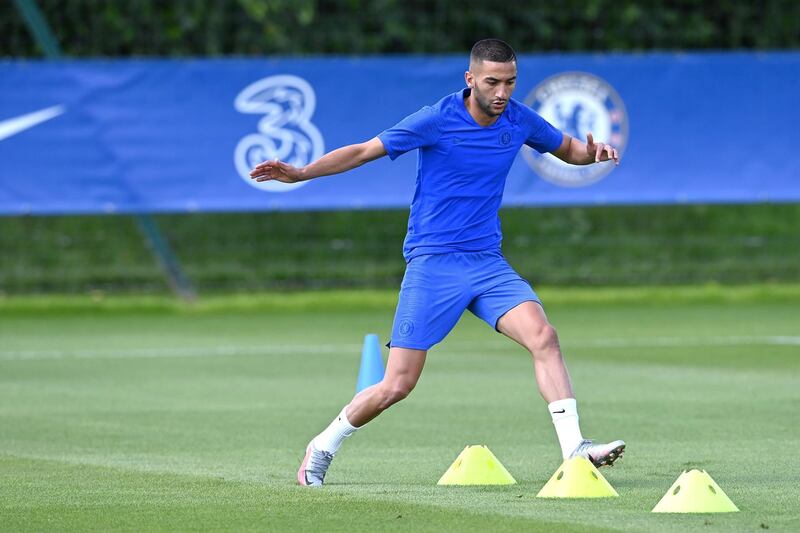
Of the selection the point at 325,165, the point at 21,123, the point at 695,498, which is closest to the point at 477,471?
the point at 695,498

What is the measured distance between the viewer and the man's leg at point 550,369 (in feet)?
28.1

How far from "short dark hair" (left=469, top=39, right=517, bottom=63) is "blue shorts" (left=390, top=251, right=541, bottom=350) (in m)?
1.03

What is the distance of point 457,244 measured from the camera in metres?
8.92

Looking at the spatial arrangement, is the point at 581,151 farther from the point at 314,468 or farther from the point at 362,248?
the point at 362,248

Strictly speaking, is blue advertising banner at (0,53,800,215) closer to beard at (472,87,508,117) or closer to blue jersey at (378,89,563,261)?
blue jersey at (378,89,563,261)

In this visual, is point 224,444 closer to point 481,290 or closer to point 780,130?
point 481,290

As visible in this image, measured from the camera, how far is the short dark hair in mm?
8648

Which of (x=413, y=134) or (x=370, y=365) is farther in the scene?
(x=370, y=365)

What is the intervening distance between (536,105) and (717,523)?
15015 mm

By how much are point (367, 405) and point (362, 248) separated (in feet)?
51.3

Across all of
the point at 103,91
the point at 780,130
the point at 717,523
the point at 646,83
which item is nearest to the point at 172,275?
the point at 103,91

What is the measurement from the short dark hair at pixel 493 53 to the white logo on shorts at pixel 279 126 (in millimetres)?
12620

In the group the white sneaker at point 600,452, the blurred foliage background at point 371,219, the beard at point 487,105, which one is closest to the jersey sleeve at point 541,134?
the beard at point 487,105

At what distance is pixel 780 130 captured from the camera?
22406mm
